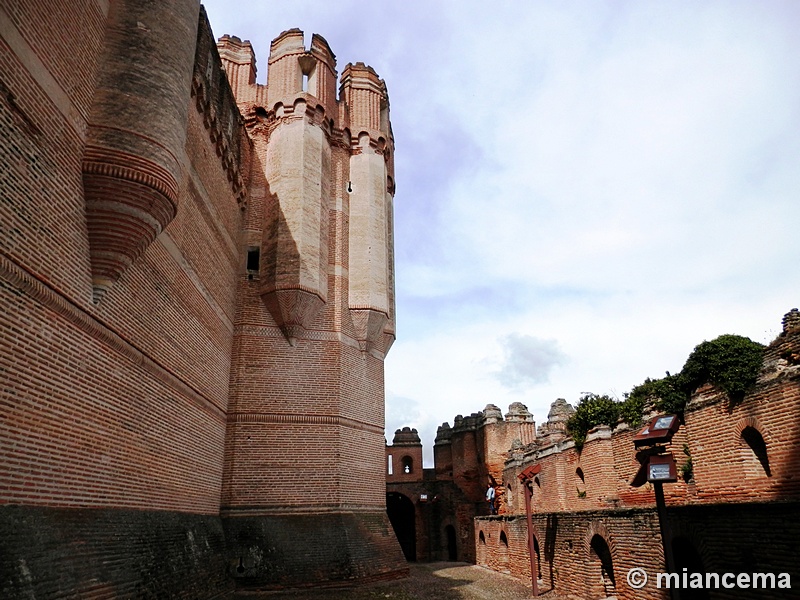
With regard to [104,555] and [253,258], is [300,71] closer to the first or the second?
[253,258]

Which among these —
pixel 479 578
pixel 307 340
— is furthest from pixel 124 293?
pixel 479 578

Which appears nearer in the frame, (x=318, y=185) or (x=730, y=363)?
(x=730, y=363)

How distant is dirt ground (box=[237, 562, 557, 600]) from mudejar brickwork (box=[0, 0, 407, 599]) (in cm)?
37

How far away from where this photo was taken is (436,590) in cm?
1334

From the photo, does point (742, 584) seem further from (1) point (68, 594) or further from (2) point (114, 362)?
(2) point (114, 362)

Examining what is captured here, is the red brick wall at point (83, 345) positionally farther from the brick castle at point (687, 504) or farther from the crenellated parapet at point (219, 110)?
the brick castle at point (687, 504)

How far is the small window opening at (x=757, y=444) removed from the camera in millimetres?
9570

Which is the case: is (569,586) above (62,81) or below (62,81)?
below

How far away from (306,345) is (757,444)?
9778 mm

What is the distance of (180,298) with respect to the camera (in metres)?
9.96

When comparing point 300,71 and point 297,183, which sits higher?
point 300,71

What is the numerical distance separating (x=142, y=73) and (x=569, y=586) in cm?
1257

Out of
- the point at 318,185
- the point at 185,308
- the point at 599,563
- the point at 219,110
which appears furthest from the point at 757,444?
the point at 219,110

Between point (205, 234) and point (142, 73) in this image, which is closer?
point (142, 73)
